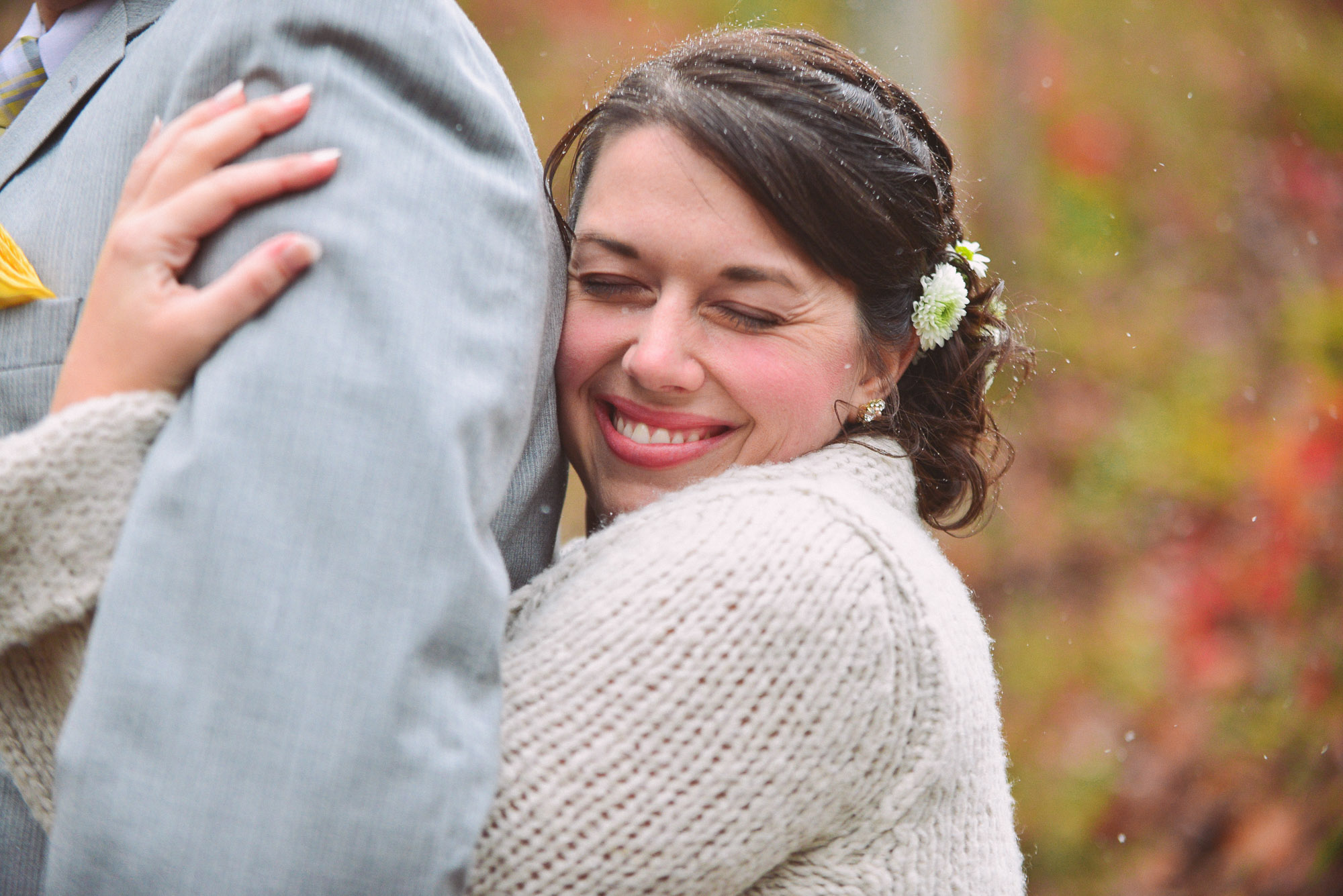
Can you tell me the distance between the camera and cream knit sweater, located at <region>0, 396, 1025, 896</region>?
3.80 ft

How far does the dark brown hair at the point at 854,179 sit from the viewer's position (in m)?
1.69

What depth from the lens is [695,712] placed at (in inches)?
50.2

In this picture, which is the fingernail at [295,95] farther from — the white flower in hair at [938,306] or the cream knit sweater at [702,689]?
the white flower in hair at [938,306]

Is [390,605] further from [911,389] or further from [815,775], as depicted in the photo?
[911,389]

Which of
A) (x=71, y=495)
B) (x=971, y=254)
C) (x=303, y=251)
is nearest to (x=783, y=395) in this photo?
(x=971, y=254)

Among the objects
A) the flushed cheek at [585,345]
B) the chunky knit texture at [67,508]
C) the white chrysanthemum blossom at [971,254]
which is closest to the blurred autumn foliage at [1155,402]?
the white chrysanthemum blossom at [971,254]

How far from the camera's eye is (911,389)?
6.96ft

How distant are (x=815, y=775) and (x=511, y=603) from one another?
0.48 metres

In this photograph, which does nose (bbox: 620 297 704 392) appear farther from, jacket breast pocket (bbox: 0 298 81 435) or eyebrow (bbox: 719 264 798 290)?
jacket breast pocket (bbox: 0 298 81 435)

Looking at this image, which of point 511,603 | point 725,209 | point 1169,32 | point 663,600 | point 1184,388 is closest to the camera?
point 663,600

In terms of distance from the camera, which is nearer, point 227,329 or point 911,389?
point 227,329

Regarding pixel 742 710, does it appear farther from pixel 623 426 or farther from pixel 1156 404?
pixel 1156 404

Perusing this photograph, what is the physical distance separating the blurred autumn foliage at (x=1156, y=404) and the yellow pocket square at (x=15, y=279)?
44.4 inches

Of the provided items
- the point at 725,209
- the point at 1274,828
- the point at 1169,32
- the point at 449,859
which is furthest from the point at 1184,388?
the point at 449,859
